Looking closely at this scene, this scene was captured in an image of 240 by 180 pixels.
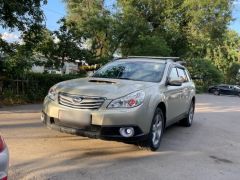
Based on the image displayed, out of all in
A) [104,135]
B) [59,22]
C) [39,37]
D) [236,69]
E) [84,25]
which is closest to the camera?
[104,135]

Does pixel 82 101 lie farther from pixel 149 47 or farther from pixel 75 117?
pixel 149 47

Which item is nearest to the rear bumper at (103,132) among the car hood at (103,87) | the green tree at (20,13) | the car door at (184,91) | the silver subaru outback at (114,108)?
the silver subaru outback at (114,108)

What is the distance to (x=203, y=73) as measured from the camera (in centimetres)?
4038

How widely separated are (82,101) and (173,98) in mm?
2304

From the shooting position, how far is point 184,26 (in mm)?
32531

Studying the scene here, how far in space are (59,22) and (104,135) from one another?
1046cm

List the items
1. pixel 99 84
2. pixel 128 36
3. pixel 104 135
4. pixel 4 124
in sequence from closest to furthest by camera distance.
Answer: pixel 104 135 → pixel 99 84 → pixel 4 124 → pixel 128 36

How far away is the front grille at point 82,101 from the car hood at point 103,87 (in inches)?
2.8

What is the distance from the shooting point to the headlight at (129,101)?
5.52 m

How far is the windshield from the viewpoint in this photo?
6.87 m

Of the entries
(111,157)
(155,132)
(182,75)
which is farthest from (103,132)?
(182,75)

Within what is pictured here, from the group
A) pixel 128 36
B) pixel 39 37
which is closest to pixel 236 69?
pixel 128 36

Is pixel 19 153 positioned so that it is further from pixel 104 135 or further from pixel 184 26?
pixel 184 26

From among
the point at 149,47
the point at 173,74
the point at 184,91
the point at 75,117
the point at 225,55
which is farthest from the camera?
the point at 225,55
